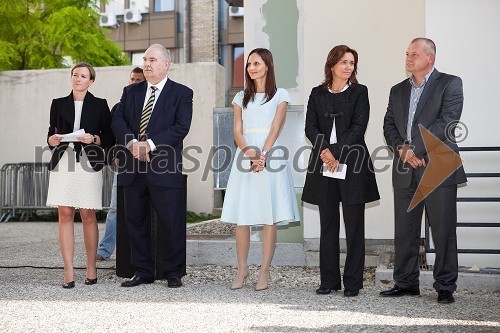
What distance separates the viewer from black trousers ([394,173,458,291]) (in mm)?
5441

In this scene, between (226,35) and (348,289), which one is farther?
(226,35)

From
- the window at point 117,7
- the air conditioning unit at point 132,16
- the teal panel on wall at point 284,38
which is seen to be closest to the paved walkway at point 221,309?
the teal panel on wall at point 284,38

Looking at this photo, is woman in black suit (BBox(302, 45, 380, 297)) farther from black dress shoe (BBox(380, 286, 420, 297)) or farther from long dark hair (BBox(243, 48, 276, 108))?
long dark hair (BBox(243, 48, 276, 108))

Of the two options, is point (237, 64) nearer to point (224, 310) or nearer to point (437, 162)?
point (437, 162)

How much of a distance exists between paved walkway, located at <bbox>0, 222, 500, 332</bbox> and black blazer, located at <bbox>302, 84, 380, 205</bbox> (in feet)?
2.55

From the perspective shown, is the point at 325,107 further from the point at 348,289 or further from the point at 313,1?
the point at 313,1

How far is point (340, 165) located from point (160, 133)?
1.48 m

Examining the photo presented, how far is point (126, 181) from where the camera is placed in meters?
6.15

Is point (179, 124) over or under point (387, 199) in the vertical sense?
over

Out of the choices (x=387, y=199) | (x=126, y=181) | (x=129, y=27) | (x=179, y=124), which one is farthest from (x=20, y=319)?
(x=129, y=27)

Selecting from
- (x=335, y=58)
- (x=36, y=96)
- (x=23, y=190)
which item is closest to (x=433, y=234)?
(x=335, y=58)

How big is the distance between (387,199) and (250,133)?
7.68 feet

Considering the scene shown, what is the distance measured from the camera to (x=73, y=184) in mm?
6121

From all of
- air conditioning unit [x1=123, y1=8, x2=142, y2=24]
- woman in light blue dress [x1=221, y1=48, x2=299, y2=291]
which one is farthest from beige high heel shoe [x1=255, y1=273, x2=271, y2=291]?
air conditioning unit [x1=123, y1=8, x2=142, y2=24]
